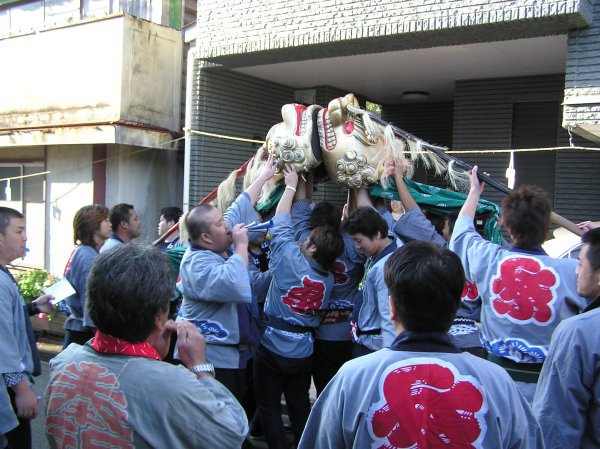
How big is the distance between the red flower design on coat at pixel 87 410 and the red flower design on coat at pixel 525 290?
6.77ft

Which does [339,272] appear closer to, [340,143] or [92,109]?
[340,143]

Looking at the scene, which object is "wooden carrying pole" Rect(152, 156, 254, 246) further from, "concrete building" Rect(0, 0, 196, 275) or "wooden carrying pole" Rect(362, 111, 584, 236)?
"concrete building" Rect(0, 0, 196, 275)

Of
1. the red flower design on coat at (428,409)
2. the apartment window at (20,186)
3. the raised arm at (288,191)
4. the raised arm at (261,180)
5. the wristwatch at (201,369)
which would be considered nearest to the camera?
the red flower design on coat at (428,409)

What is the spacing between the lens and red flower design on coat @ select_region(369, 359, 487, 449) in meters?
1.77

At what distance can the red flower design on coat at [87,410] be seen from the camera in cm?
180

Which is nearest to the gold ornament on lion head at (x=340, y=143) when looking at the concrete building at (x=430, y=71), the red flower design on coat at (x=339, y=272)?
the red flower design on coat at (x=339, y=272)

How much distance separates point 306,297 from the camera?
4168 millimetres

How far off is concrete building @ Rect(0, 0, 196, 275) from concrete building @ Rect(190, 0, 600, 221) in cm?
88

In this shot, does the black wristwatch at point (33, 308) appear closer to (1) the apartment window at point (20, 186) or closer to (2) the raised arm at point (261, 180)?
(2) the raised arm at point (261, 180)

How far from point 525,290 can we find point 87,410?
2172mm

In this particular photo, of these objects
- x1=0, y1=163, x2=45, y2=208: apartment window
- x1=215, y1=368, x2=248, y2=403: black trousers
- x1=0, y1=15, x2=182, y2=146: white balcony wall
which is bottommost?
x1=215, y1=368, x2=248, y2=403: black trousers

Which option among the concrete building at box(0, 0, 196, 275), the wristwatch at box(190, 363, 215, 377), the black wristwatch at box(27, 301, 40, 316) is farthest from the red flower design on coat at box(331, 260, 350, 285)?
the concrete building at box(0, 0, 196, 275)

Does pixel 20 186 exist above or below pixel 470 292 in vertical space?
above

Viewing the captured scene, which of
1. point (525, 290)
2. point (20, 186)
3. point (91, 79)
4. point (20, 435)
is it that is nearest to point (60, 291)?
point (20, 435)
